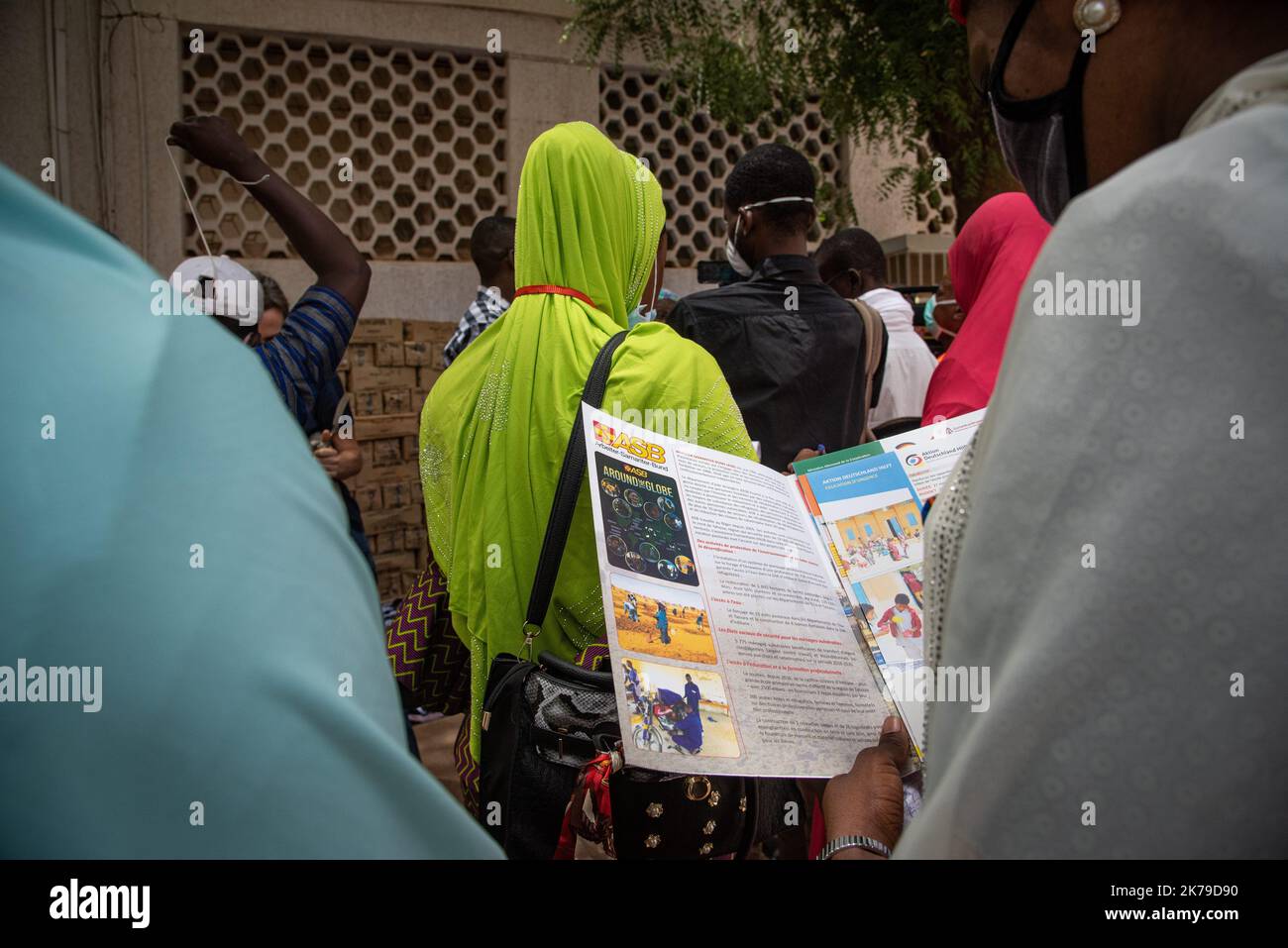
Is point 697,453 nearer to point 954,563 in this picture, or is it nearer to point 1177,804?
point 954,563

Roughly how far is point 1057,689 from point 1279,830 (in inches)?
5.3

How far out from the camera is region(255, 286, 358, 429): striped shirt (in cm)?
193

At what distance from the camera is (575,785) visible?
1550 mm

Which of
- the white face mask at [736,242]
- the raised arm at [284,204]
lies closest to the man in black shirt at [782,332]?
the white face mask at [736,242]

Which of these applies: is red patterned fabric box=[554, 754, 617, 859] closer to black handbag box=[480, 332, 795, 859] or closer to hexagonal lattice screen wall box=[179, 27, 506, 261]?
black handbag box=[480, 332, 795, 859]

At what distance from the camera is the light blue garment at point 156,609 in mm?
410

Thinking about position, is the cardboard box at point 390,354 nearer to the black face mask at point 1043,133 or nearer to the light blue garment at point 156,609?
the black face mask at point 1043,133

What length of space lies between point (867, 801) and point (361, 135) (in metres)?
6.88

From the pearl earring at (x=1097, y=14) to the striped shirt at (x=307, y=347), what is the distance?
148 centimetres

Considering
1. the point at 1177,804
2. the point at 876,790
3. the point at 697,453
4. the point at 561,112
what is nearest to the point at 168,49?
the point at 561,112

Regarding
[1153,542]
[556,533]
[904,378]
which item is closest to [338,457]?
[556,533]

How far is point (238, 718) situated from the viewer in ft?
1.40

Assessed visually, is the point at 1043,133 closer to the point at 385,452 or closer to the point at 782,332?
the point at 782,332
